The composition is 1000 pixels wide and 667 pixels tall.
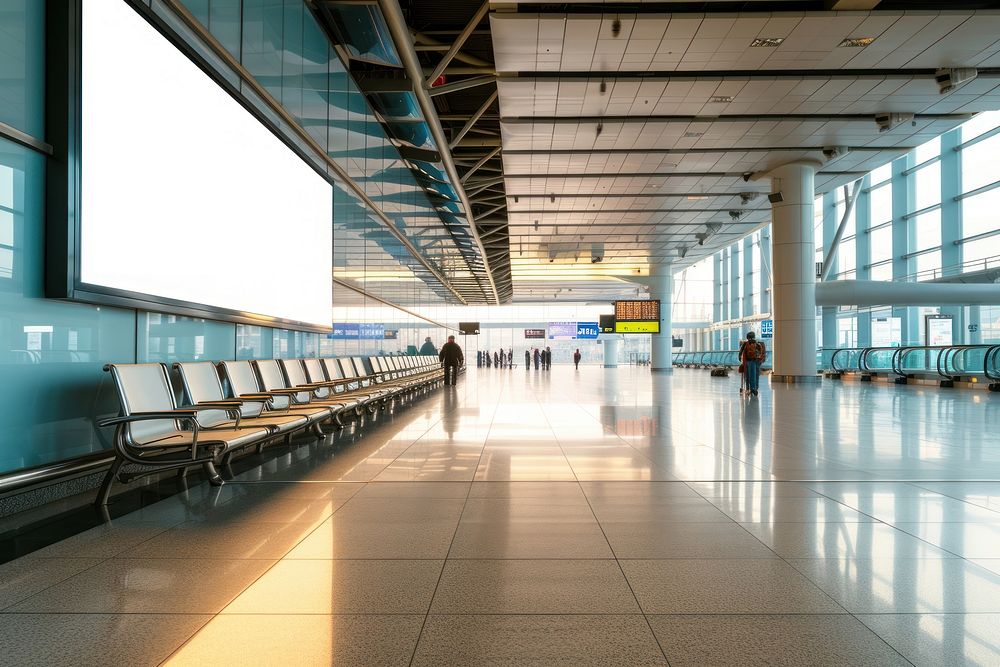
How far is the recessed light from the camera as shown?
38.2ft

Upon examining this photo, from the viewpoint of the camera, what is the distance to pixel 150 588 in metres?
2.82

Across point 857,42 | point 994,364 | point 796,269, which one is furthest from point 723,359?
point 857,42

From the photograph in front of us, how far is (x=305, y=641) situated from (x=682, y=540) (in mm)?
2044

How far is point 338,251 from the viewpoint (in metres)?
10.8

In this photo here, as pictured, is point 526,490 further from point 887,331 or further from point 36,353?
point 887,331

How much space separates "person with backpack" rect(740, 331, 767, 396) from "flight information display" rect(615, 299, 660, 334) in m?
18.3

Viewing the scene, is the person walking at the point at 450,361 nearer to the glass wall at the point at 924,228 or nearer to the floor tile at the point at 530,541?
the glass wall at the point at 924,228

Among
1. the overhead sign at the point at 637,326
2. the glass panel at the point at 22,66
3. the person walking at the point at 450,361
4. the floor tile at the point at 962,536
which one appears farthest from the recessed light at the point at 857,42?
the overhead sign at the point at 637,326

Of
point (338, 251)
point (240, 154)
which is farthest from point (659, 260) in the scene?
point (240, 154)

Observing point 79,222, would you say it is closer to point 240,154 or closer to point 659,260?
point 240,154

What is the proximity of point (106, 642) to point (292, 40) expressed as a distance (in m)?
7.59

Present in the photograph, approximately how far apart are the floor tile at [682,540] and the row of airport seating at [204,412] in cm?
263

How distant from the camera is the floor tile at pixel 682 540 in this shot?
3301 mm

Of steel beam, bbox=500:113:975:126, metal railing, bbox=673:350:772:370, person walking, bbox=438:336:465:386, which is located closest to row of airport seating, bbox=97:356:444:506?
steel beam, bbox=500:113:975:126
